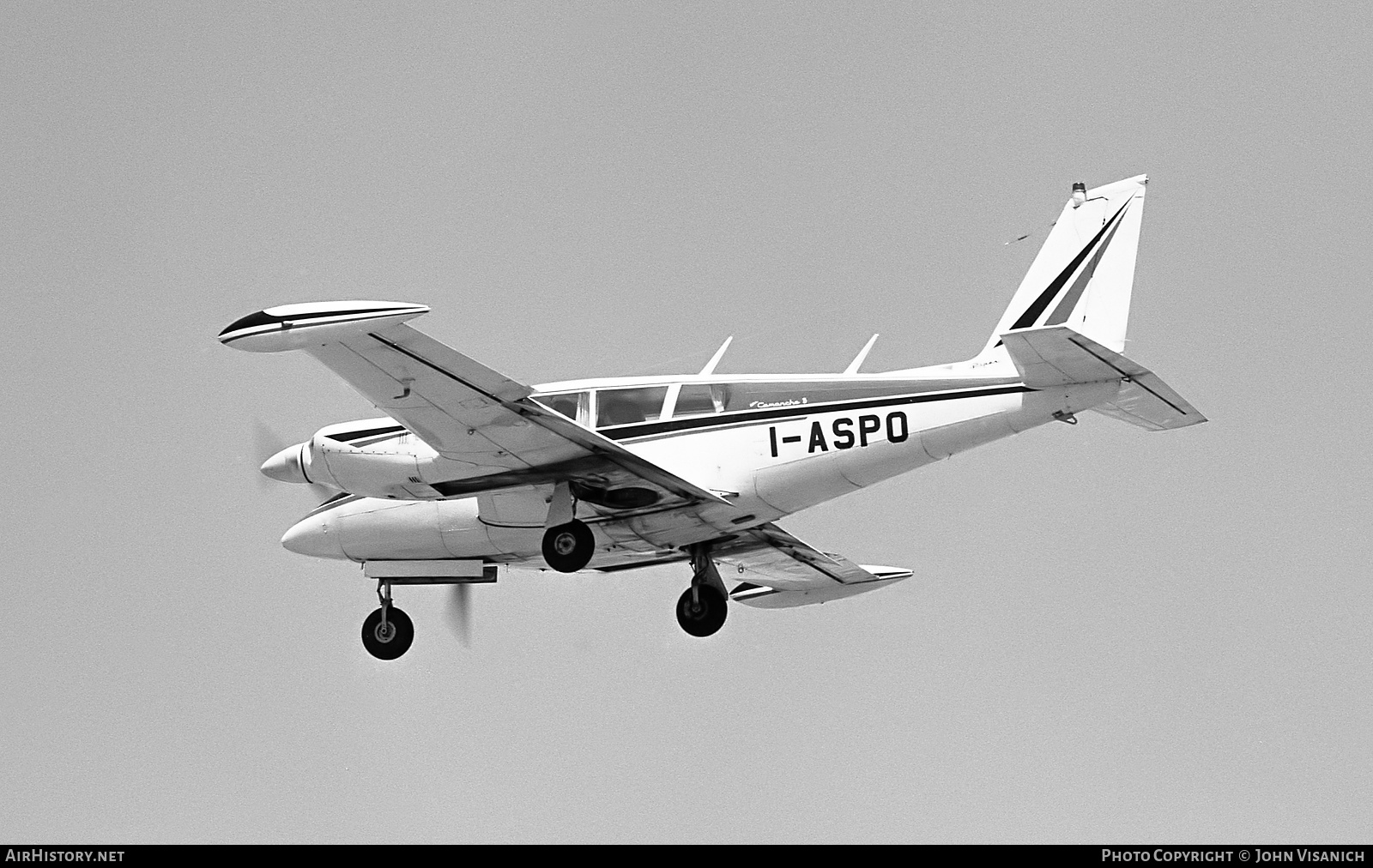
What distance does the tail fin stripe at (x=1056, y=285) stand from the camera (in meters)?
25.4

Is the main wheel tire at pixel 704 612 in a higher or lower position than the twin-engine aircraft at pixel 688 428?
lower

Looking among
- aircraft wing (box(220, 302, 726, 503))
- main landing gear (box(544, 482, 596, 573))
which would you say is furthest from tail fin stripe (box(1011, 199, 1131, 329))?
main landing gear (box(544, 482, 596, 573))

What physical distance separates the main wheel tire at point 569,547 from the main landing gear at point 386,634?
13.2ft

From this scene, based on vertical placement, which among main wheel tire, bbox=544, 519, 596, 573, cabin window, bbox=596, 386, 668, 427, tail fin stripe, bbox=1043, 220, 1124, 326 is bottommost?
main wheel tire, bbox=544, 519, 596, 573

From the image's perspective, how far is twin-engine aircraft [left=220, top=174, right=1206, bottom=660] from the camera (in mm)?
23391

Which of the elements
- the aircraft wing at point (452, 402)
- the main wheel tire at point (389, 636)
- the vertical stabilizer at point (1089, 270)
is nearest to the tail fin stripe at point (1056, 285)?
the vertical stabilizer at point (1089, 270)

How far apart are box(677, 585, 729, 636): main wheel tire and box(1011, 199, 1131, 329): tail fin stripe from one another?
5.89 meters

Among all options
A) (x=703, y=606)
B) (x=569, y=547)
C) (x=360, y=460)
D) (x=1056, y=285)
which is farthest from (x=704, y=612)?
(x=1056, y=285)

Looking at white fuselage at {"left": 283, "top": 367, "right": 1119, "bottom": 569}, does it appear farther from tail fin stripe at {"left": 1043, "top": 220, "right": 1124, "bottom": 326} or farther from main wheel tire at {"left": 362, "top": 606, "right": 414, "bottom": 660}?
main wheel tire at {"left": 362, "top": 606, "right": 414, "bottom": 660}

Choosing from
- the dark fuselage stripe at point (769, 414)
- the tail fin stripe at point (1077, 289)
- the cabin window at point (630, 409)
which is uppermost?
the tail fin stripe at point (1077, 289)

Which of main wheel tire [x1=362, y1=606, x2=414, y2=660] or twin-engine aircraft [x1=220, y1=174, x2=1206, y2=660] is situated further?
main wheel tire [x1=362, y1=606, x2=414, y2=660]

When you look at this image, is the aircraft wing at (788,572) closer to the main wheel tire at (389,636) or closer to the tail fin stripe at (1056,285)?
the main wheel tire at (389,636)

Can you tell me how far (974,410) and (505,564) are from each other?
774 cm

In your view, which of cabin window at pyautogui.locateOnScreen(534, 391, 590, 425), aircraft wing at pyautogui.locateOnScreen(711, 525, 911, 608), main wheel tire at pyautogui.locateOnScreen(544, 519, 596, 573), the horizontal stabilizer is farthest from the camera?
aircraft wing at pyautogui.locateOnScreen(711, 525, 911, 608)
